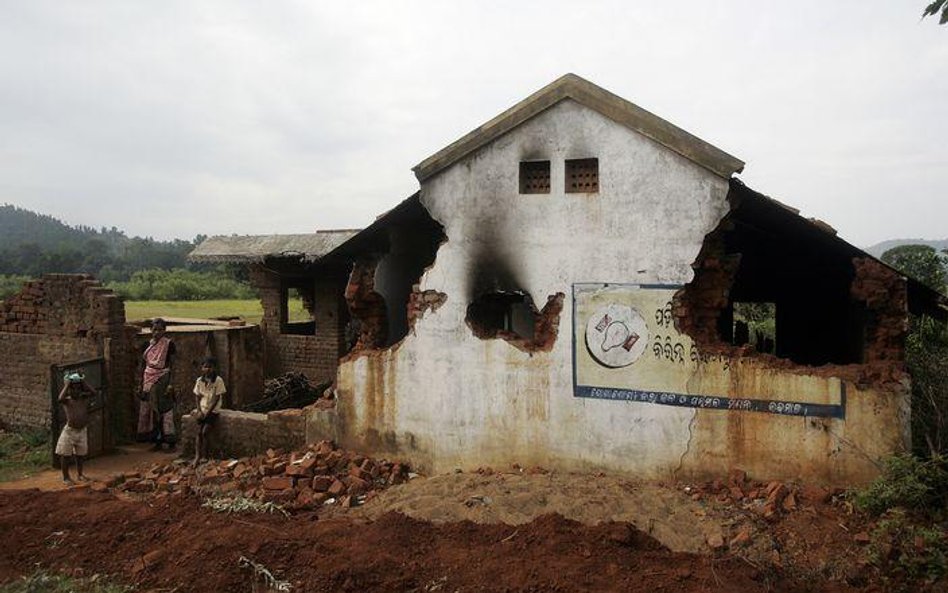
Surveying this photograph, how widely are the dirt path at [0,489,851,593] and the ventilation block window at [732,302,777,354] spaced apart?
10728 millimetres

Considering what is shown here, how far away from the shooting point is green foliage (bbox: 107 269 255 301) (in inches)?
1642

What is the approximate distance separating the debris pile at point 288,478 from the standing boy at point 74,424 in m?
0.92

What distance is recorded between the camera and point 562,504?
6.83 m

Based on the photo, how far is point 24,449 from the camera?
11.2 m

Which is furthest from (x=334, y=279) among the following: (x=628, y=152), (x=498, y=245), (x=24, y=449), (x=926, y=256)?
(x=926, y=256)

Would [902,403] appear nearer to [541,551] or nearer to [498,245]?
[541,551]

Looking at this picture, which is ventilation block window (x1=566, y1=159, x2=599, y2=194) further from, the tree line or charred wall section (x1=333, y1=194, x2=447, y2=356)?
the tree line

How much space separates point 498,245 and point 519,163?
1.03 metres

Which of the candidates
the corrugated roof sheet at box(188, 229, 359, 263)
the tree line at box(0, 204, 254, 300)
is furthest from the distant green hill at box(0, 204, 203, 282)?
the corrugated roof sheet at box(188, 229, 359, 263)

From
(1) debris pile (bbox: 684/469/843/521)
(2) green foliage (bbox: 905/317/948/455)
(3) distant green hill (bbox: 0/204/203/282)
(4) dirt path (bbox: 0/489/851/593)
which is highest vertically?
(3) distant green hill (bbox: 0/204/203/282)

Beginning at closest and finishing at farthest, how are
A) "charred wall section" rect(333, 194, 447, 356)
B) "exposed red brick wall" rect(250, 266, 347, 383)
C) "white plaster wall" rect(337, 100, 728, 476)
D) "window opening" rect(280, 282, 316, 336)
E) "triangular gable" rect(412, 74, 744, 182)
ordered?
"triangular gable" rect(412, 74, 744, 182), "white plaster wall" rect(337, 100, 728, 476), "charred wall section" rect(333, 194, 447, 356), "exposed red brick wall" rect(250, 266, 347, 383), "window opening" rect(280, 282, 316, 336)

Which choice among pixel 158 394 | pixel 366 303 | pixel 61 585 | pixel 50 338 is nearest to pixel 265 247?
pixel 50 338

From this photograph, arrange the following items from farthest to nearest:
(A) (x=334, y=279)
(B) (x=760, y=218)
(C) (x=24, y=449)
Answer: (A) (x=334, y=279) < (C) (x=24, y=449) < (B) (x=760, y=218)

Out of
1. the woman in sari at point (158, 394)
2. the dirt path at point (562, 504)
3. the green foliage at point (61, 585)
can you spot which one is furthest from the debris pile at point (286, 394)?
the green foliage at point (61, 585)
